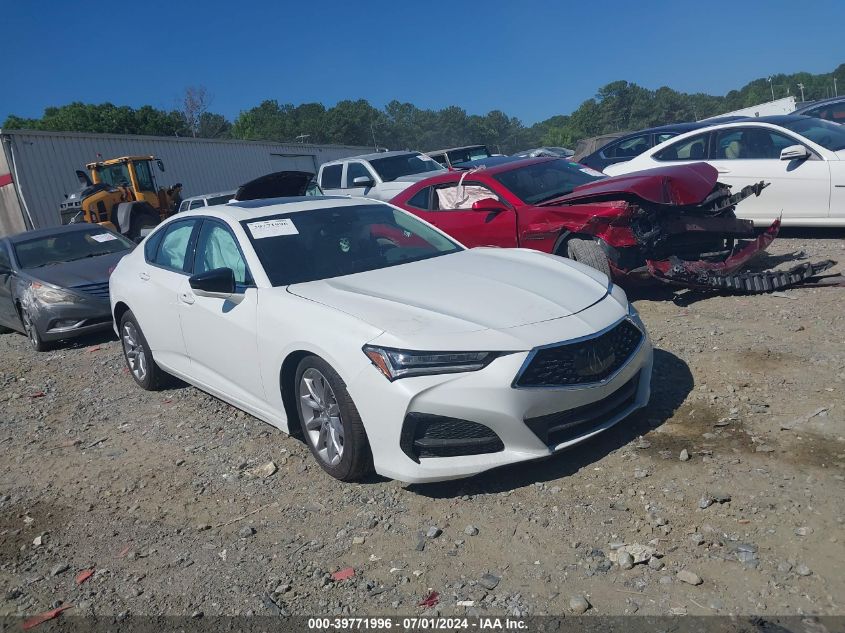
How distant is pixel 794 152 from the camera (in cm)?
792

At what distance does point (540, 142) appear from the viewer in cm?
10338

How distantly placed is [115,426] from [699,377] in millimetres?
4338

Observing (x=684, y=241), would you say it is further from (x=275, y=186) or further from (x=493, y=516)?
(x=275, y=186)

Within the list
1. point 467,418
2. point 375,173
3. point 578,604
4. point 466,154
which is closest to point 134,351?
point 467,418

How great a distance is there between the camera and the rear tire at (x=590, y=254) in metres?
6.46

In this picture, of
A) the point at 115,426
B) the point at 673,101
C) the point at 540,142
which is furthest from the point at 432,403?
the point at 540,142

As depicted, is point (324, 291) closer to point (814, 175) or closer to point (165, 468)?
point (165, 468)

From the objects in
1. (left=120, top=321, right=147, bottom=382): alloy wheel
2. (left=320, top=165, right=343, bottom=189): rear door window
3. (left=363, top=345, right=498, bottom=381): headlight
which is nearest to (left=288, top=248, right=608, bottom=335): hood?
(left=363, top=345, right=498, bottom=381): headlight

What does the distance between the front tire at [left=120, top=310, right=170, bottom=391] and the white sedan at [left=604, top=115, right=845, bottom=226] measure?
672 cm

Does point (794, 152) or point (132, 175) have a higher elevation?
point (132, 175)

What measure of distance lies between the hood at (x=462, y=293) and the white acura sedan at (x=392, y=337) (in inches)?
0.5

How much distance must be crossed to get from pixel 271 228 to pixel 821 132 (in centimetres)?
691

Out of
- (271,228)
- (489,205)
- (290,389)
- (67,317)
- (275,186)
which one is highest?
(271,228)

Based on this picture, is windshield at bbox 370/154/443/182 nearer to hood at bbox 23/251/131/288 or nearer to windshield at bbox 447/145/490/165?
windshield at bbox 447/145/490/165
